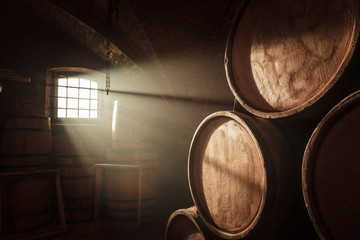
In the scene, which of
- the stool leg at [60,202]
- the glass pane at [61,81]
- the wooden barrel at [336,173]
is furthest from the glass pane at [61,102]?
the wooden barrel at [336,173]

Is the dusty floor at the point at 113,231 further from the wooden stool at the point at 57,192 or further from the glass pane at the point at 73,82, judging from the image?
the glass pane at the point at 73,82

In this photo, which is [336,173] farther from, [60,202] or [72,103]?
[72,103]

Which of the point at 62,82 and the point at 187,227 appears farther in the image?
the point at 62,82

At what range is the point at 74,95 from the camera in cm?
537

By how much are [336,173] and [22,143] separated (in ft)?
11.6

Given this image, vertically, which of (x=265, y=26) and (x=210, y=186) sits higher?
(x=265, y=26)

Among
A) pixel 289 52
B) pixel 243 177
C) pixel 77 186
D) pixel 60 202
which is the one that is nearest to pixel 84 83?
pixel 77 186

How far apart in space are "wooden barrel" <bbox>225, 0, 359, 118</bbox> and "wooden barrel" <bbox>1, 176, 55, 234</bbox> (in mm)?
3115

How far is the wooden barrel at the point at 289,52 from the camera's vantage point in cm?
81

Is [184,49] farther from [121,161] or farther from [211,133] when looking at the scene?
[211,133]

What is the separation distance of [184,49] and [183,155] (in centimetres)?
193

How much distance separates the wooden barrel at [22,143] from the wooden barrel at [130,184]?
97 cm

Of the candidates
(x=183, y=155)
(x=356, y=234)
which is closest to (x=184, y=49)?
(x=183, y=155)

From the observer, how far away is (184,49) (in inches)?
146
